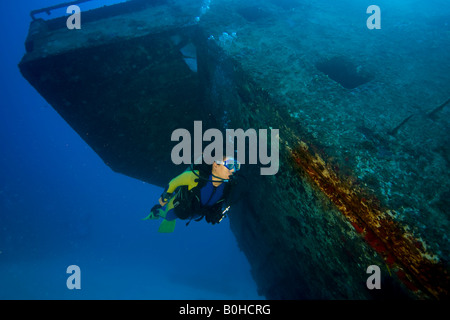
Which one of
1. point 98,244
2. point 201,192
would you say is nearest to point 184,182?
point 201,192

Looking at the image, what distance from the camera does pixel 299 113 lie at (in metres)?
1.70

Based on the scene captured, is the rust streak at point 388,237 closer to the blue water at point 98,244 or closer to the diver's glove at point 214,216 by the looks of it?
the diver's glove at point 214,216

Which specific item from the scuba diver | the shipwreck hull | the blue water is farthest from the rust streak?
the blue water

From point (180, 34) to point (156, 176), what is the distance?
2669 mm

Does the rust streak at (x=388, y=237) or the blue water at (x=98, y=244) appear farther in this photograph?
the blue water at (x=98, y=244)

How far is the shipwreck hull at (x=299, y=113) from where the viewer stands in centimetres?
125

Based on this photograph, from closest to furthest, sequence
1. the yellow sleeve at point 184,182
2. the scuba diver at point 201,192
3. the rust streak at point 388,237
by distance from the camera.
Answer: the rust streak at point 388,237, the scuba diver at point 201,192, the yellow sleeve at point 184,182

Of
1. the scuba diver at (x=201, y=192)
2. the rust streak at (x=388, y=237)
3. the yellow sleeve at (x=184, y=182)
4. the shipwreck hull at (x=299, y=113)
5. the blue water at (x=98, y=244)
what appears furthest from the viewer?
the blue water at (x=98, y=244)

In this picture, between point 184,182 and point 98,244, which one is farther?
point 98,244

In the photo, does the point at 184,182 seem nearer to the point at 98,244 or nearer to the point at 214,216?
the point at 214,216

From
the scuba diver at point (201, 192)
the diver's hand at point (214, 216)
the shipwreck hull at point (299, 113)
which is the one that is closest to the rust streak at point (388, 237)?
the shipwreck hull at point (299, 113)

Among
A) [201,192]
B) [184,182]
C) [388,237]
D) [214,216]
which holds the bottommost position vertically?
[388,237]
